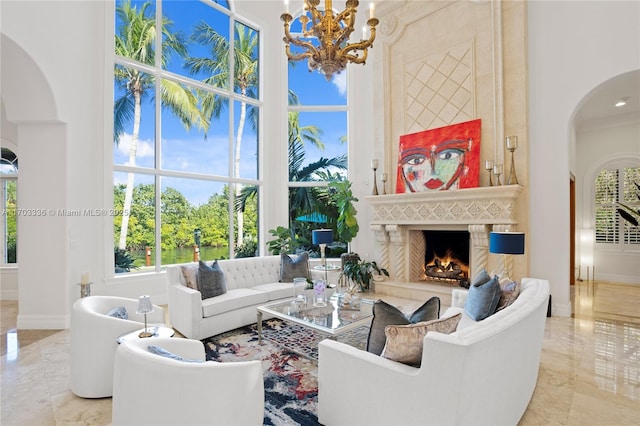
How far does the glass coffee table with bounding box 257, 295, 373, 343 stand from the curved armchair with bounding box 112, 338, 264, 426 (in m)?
1.32

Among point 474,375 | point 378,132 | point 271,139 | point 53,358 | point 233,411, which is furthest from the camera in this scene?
point 271,139

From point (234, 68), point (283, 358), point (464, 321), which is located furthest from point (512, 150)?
point (234, 68)

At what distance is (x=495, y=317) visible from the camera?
2068 mm

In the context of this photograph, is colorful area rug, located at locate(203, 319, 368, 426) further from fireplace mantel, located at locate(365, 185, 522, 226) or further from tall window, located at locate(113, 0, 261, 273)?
tall window, located at locate(113, 0, 261, 273)

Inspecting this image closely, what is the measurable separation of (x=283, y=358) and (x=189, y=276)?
1718 millimetres

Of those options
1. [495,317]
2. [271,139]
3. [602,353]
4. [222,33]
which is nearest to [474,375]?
[495,317]

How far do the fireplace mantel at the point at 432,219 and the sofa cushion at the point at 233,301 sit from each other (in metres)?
2.79

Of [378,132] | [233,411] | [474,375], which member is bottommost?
[233,411]

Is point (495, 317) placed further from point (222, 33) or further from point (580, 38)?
point (222, 33)

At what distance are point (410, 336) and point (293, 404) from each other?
1.22 metres

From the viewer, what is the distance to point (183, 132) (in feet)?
20.6

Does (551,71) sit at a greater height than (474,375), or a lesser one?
greater

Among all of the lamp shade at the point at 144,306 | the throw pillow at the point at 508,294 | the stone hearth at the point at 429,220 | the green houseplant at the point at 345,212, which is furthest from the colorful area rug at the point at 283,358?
the green houseplant at the point at 345,212

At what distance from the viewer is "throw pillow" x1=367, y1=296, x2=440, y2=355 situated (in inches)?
83.6
